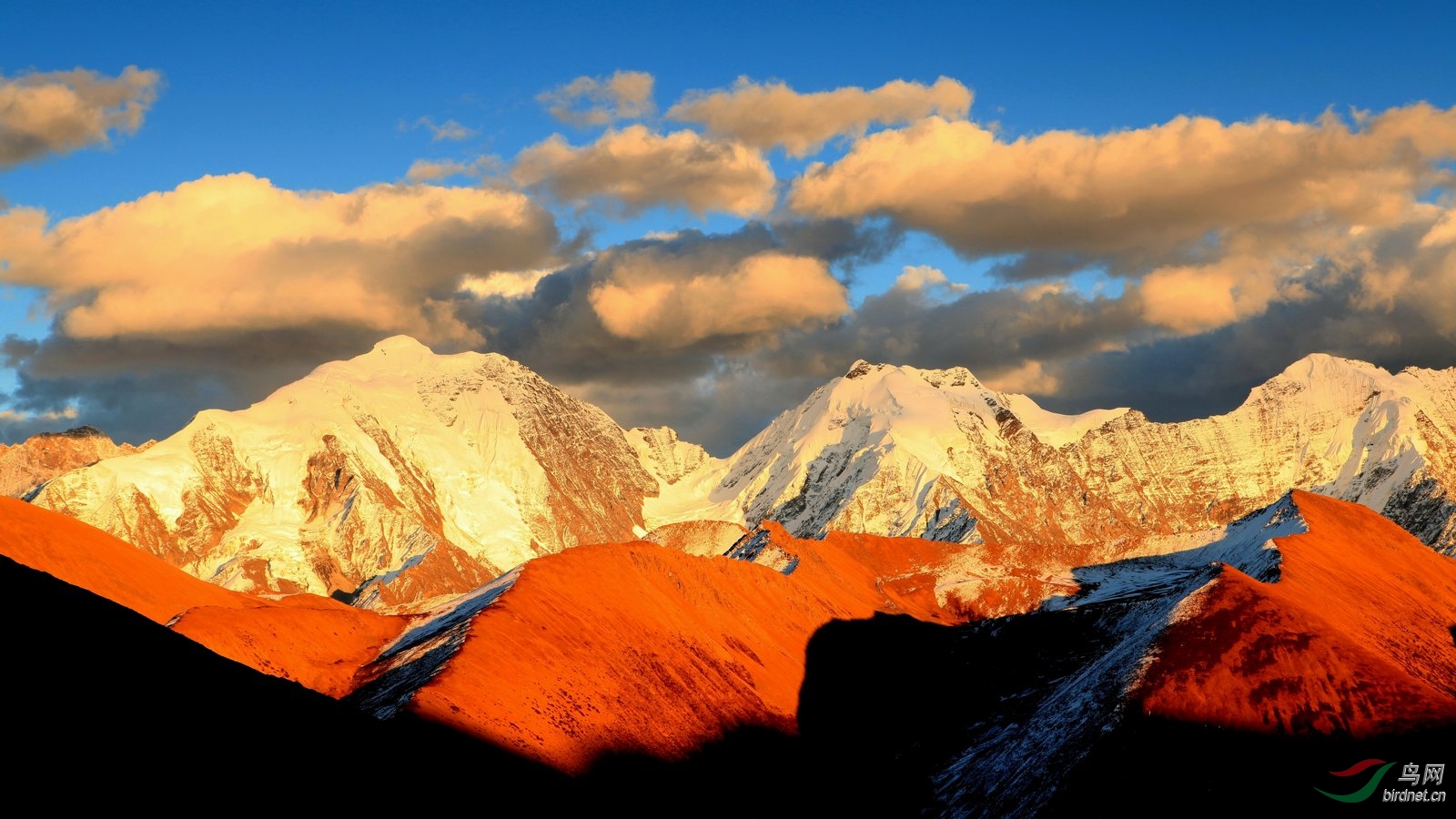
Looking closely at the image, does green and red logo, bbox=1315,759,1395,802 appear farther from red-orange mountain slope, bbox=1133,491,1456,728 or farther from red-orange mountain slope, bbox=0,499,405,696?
red-orange mountain slope, bbox=0,499,405,696

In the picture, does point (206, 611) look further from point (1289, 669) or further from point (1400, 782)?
point (1400, 782)

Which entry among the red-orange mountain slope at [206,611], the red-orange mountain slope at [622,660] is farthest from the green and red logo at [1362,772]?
the red-orange mountain slope at [206,611]

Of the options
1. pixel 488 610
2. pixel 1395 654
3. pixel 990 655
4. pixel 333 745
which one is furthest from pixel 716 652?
pixel 333 745

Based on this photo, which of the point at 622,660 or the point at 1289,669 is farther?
the point at 622,660

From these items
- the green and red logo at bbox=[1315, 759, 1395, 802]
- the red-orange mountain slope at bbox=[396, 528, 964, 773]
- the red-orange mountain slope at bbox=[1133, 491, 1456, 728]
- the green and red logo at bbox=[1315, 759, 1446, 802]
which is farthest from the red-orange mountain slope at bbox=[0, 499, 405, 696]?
the green and red logo at bbox=[1315, 759, 1446, 802]

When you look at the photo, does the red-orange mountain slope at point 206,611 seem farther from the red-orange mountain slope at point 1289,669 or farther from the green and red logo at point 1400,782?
the green and red logo at point 1400,782

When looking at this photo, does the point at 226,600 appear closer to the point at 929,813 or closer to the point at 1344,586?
the point at 929,813

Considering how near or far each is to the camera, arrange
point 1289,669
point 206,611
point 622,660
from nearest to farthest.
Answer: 1. point 1289,669
2. point 206,611
3. point 622,660

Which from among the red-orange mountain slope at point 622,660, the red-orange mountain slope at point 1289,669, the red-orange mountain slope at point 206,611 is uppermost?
the red-orange mountain slope at point 206,611

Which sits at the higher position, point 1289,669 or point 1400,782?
point 1289,669

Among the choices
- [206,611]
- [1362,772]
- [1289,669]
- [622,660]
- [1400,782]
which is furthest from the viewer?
[622,660]

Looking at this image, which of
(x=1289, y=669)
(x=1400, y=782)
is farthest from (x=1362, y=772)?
(x=1289, y=669)
